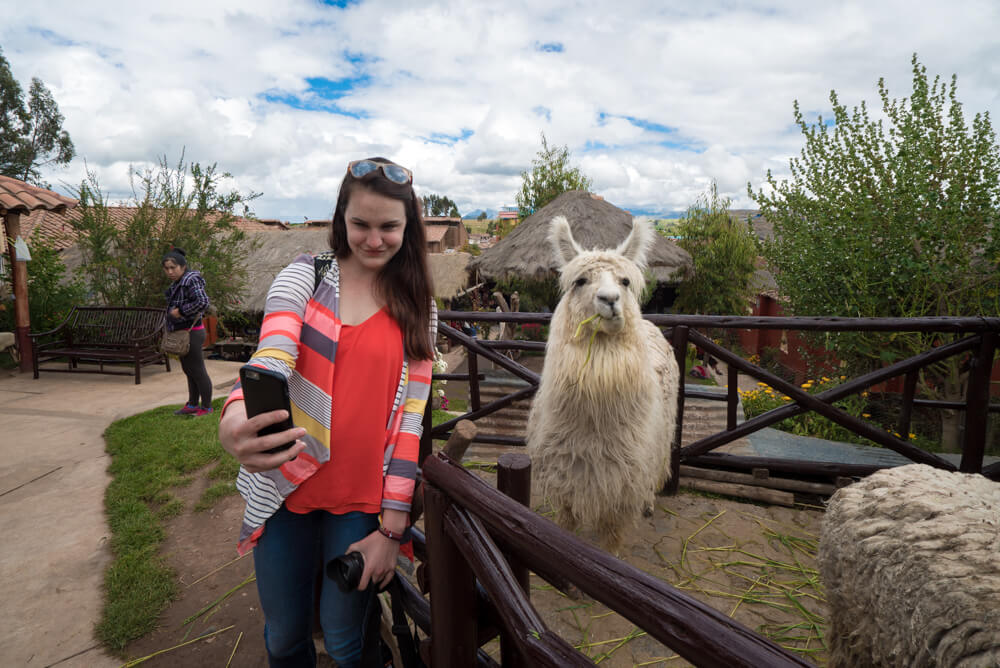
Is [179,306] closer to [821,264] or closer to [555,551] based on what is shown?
[555,551]

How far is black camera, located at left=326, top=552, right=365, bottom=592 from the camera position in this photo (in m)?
1.16

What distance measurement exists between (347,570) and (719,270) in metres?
15.0

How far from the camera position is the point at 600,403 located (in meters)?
2.43

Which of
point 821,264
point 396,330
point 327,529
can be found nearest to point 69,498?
point 327,529

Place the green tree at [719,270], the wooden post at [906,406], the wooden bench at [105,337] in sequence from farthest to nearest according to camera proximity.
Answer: the green tree at [719,270]
the wooden bench at [105,337]
the wooden post at [906,406]

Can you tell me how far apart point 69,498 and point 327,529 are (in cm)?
380

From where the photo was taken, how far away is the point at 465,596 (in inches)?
49.2

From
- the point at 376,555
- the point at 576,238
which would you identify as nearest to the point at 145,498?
the point at 376,555

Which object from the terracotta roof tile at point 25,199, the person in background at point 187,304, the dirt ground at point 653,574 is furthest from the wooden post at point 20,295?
the dirt ground at point 653,574

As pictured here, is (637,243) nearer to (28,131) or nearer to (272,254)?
(272,254)

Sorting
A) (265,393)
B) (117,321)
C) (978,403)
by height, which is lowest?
(978,403)

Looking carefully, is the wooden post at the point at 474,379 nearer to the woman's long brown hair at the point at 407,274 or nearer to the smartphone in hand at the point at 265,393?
the woman's long brown hair at the point at 407,274

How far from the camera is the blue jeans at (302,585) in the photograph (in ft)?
4.11

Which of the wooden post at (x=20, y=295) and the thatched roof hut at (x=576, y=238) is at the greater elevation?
the thatched roof hut at (x=576, y=238)
